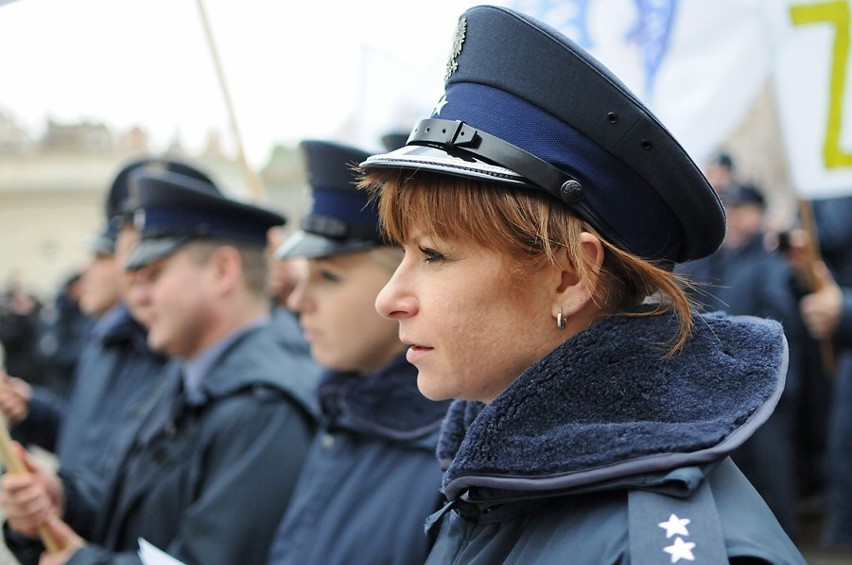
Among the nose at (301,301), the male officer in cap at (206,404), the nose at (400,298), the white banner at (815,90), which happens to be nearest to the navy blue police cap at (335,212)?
the nose at (301,301)

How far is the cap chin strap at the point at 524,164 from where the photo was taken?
53.3 inches

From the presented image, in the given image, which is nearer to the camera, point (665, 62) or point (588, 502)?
point (588, 502)

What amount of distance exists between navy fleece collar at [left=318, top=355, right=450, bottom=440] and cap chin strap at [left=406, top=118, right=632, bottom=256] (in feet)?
3.19

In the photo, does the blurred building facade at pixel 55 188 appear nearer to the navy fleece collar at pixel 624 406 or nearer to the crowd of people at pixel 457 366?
the crowd of people at pixel 457 366

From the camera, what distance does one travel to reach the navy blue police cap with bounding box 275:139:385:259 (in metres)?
2.55

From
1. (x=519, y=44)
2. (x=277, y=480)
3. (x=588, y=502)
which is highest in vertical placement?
(x=519, y=44)

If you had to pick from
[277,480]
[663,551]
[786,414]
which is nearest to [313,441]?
[277,480]

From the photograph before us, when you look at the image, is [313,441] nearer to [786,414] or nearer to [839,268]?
[839,268]

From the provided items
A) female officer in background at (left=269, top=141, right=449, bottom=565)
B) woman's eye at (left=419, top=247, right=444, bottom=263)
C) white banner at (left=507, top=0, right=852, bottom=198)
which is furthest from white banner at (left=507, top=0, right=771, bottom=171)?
woman's eye at (left=419, top=247, right=444, bottom=263)

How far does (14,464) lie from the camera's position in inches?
96.3

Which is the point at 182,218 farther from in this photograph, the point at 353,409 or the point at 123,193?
the point at 123,193

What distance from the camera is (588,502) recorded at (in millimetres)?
1313

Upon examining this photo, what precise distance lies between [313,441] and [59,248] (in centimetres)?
3087

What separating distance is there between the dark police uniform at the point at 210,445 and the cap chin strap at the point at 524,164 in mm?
1457
